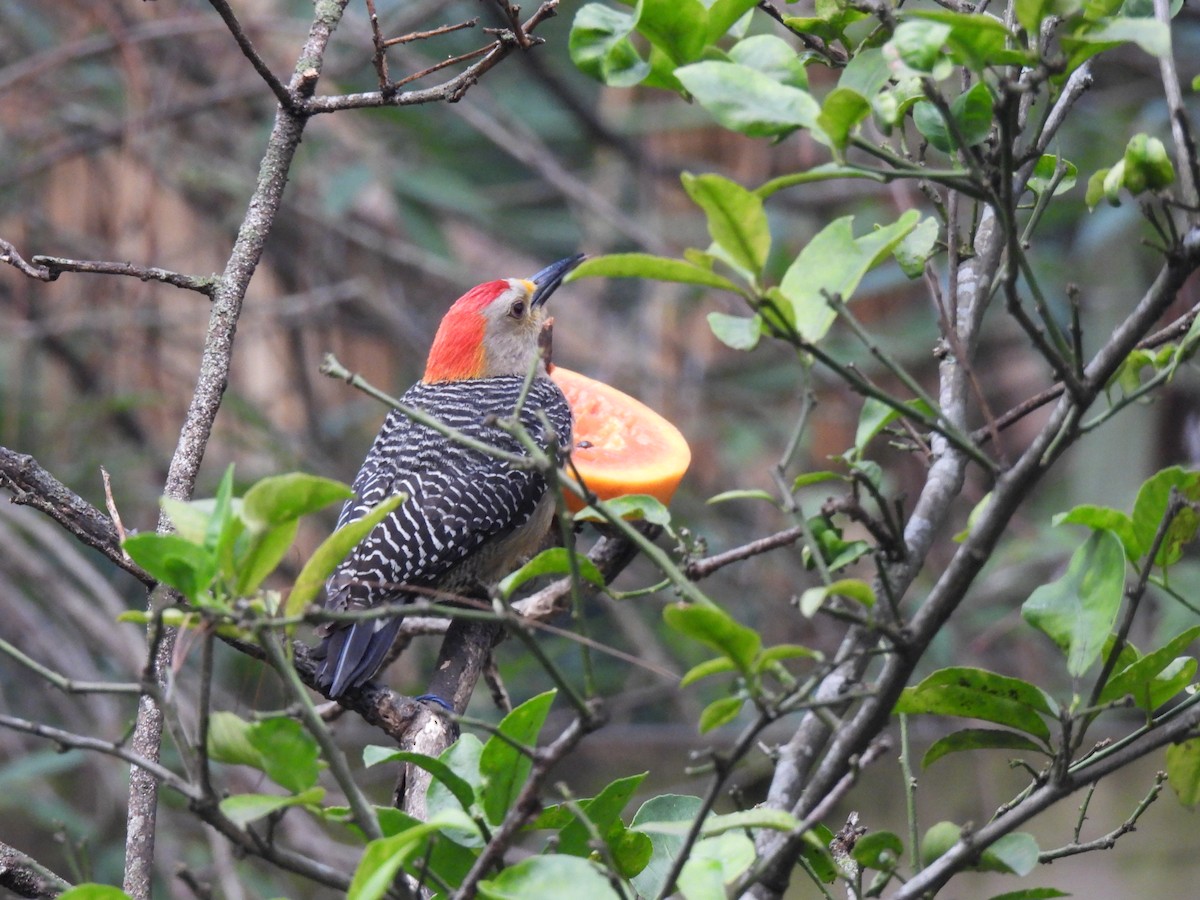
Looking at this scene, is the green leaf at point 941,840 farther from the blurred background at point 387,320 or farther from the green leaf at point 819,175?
the blurred background at point 387,320

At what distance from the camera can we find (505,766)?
122 centimetres

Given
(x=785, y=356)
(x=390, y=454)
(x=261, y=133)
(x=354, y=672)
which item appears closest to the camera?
(x=354, y=672)

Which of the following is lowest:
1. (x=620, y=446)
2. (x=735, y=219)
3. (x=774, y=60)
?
(x=620, y=446)

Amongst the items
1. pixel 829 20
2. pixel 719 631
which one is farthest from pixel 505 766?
pixel 829 20

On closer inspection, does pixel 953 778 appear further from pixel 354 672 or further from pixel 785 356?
pixel 354 672

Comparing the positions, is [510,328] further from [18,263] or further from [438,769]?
[438,769]

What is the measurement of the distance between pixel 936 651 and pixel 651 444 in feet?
Answer: 8.25

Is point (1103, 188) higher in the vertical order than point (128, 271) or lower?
higher

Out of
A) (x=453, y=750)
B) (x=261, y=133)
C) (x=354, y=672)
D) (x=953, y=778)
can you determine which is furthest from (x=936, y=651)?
(x=453, y=750)

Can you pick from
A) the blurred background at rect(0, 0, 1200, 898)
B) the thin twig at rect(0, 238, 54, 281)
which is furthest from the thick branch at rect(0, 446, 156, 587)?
the blurred background at rect(0, 0, 1200, 898)

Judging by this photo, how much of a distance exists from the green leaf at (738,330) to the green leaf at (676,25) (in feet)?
0.86

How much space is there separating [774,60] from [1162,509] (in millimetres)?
558

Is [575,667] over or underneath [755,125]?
underneath

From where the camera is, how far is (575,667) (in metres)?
5.18
